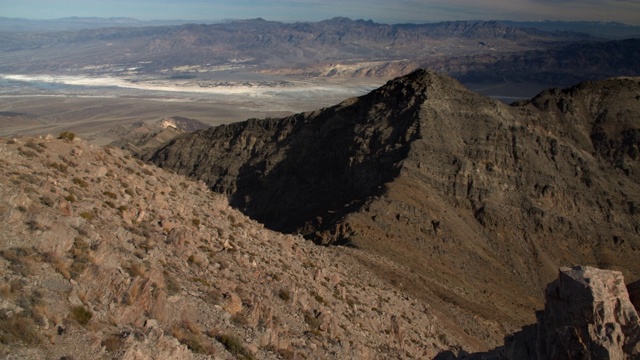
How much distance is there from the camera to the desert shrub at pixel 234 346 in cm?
1282

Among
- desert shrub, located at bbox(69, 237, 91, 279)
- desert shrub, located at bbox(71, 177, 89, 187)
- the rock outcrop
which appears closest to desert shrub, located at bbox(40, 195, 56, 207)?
desert shrub, located at bbox(69, 237, 91, 279)

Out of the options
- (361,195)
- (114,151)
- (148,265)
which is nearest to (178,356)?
(148,265)

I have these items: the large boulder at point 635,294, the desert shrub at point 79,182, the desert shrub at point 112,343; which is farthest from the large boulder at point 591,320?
the desert shrub at point 79,182

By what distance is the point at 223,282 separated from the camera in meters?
15.7

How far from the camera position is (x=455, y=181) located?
1929 inches

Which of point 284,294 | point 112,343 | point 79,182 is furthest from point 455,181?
point 112,343

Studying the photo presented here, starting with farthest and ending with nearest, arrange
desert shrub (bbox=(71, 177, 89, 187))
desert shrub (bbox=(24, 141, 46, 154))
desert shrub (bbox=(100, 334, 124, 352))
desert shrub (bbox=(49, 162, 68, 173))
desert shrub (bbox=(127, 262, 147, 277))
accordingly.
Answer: desert shrub (bbox=(24, 141, 46, 154))
desert shrub (bbox=(49, 162, 68, 173))
desert shrub (bbox=(71, 177, 89, 187))
desert shrub (bbox=(127, 262, 147, 277))
desert shrub (bbox=(100, 334, 124, 352))

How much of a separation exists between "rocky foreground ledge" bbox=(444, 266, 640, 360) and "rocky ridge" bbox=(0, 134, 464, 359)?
5.15 meters

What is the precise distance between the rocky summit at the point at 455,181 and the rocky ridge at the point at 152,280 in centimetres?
1134

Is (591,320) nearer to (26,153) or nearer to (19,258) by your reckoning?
(19,258)

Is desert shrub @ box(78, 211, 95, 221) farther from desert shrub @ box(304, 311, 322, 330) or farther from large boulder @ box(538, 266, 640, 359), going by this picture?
large boulder @ box(538, 266, 640, 359)

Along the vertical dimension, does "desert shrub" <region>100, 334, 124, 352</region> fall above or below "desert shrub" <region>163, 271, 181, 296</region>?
above

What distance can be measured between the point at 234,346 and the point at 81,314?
129 inches

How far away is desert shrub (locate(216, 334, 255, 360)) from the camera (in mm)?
12820
